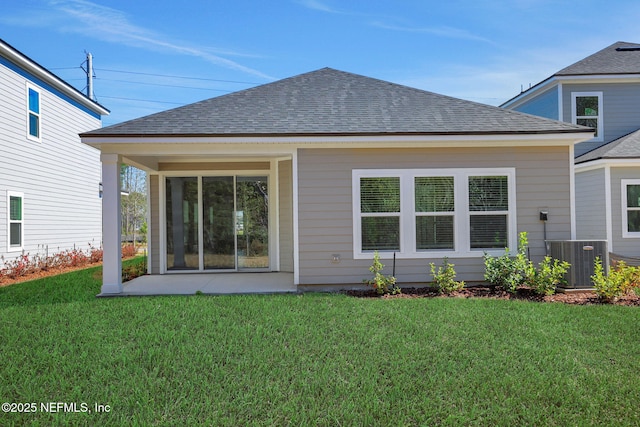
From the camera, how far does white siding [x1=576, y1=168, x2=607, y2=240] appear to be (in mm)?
11258

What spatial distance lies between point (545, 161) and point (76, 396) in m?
8.28

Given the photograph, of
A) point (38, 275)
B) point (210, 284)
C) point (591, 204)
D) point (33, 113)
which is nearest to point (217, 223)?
point (210, 284)

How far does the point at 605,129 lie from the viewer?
13.5 meters

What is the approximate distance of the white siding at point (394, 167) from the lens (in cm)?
826

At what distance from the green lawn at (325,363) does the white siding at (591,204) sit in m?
5.68

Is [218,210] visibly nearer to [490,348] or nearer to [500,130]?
[500,130]

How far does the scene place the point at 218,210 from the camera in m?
10.8

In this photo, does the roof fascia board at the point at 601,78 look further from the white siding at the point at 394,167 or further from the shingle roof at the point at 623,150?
the white siding at the point at 394,167

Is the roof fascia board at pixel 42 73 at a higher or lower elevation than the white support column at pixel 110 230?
higher

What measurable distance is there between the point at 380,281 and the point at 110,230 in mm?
4996

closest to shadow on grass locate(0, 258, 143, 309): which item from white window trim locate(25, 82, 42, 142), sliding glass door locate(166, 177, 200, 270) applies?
sliding glass door locate(166, 177, 200, 270)

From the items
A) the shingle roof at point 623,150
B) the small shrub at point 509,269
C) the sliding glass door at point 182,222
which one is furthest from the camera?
the shingle roof at point 623,150

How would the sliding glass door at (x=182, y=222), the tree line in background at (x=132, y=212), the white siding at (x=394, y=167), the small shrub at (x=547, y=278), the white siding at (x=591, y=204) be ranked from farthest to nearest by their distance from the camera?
the tree line in background at (x=132, y=212), the white siding at (x=591, y=204), the sliding glass door at (x=182, y=222), the white siding at (x=394, y=167), the small shrub at (x=547, y=278)

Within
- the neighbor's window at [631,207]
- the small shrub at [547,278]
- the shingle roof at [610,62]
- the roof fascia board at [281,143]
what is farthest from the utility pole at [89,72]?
the neighbor's window at [631,207]
